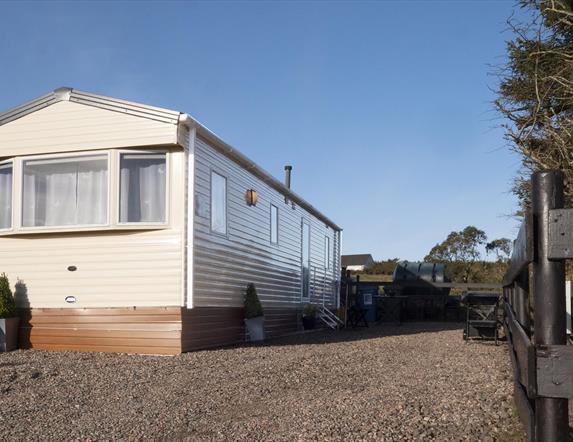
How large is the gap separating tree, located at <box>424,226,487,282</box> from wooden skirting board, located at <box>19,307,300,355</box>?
77.8ft

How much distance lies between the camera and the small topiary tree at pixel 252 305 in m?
11.7

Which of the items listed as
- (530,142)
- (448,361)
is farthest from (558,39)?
(448,361)

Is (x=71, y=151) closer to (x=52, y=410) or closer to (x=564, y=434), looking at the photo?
(x=52, y=410)

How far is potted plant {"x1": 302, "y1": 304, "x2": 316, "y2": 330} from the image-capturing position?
1620cm

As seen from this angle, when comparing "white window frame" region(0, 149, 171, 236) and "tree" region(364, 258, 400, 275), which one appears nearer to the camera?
"white window frame" region(0, 149, 171, 236)

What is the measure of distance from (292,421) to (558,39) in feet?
25.2

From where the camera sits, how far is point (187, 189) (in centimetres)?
930

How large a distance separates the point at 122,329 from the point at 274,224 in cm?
546

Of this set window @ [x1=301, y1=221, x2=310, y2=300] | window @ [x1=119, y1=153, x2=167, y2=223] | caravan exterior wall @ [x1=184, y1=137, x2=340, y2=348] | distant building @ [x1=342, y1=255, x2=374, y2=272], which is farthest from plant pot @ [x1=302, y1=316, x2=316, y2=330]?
distant building @ [x1=342, y1=255, x2=374, y2=272]

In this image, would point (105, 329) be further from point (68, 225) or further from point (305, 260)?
point (305, 260)

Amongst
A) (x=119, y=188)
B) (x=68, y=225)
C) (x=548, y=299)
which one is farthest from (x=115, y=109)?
(x=548, y=299)

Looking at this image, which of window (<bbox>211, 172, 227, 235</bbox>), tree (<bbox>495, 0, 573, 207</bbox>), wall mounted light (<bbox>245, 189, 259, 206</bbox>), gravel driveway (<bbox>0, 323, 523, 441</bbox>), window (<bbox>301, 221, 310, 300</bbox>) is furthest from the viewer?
window (<bbox>301, 221, 310, 300</bbox>)

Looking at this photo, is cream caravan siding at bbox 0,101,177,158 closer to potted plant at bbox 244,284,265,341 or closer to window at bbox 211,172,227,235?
window at bbox 211,172,227,235

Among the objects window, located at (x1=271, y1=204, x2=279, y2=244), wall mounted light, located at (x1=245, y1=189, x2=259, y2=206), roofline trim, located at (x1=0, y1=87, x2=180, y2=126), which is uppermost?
roofline trim, located at (x1=0, y1=87, x2=180, y2=126)
